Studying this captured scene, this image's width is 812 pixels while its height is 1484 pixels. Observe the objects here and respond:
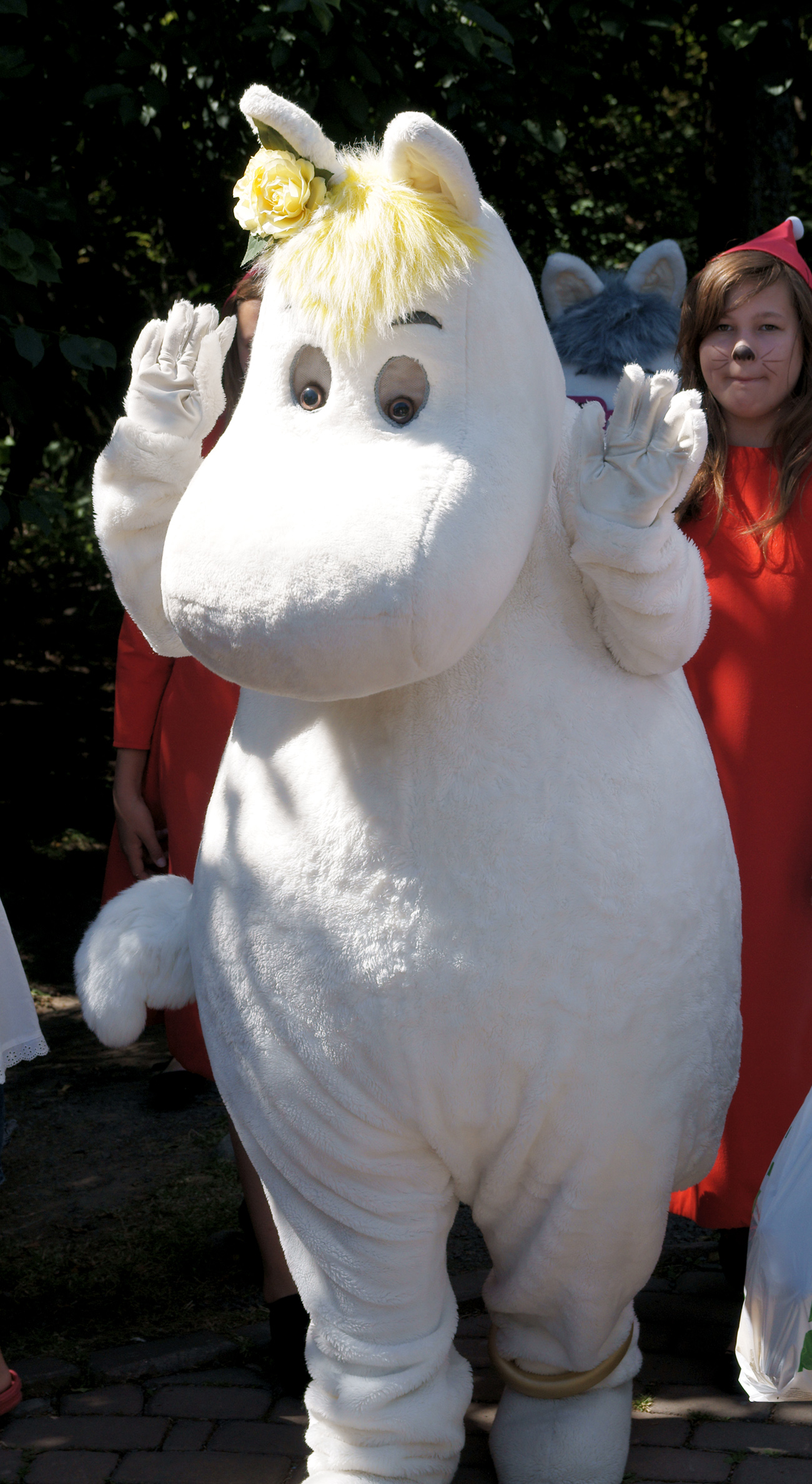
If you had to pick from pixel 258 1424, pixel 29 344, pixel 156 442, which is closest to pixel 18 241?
pixel 29 344

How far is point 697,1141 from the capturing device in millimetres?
2121

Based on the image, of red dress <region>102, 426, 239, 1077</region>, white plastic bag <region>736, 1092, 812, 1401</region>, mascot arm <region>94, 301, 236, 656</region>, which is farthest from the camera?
red dress <region>102, 426, 239, 1077</region>

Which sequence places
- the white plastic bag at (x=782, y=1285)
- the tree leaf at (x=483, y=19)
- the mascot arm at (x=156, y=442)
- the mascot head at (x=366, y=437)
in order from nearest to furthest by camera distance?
the mascot head at (x=366, y=437), the white plastic bag at (x=782, y=1285), the mascot arm at (x=156, y=442), the tree leaf at (x=483, y=19)

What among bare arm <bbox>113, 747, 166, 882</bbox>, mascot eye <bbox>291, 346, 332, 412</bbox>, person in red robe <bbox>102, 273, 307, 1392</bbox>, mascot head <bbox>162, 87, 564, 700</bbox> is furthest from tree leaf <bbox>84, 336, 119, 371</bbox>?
mascot eye <bbox>291, 346, 332, 412</bbox>

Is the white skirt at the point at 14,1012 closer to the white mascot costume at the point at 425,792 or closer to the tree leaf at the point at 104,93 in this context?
the white mascot costume at the point at 425,792

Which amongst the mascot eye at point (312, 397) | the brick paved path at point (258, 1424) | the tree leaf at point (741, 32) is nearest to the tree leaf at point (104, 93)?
the tree leaf at point (741, 32)

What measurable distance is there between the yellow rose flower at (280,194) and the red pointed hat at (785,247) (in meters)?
1.05

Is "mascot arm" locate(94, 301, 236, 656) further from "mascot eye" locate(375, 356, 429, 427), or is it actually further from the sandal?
the sandal

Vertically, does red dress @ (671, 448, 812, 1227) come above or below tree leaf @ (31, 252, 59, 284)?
below

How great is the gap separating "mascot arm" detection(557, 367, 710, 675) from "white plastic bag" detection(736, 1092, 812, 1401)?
74 centimetres

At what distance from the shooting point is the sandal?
9.04ft

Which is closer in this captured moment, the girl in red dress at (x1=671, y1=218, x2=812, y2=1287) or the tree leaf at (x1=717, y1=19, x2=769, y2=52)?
the girl in red dress at (x1=671, y1=218, x2=812, y2=1287)

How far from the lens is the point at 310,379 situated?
186cm

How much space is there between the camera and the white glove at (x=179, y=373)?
7.07 ft
